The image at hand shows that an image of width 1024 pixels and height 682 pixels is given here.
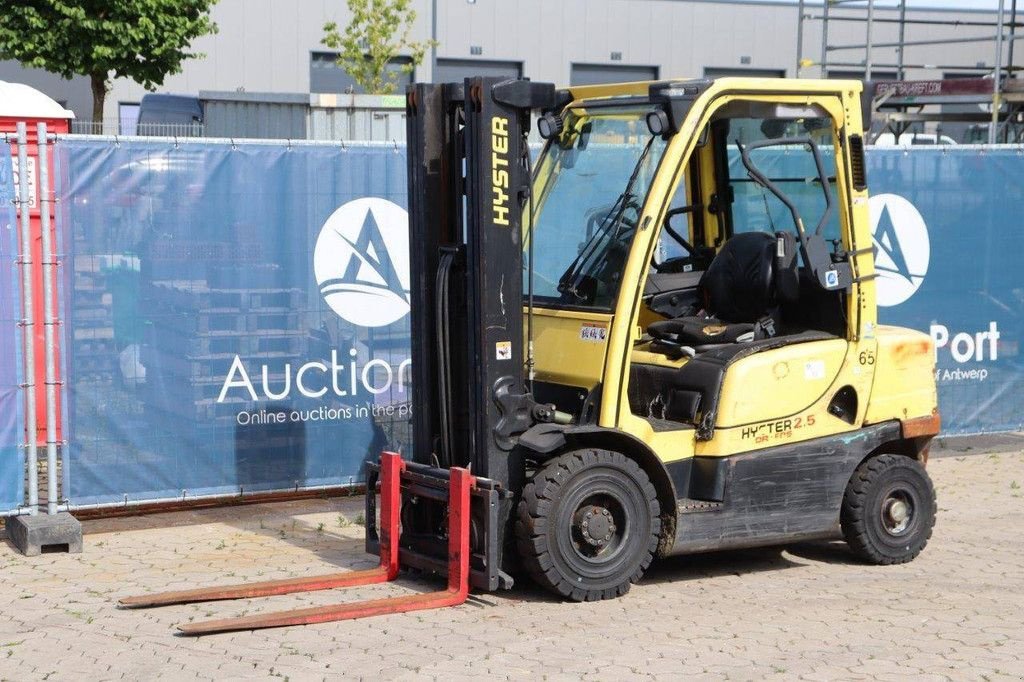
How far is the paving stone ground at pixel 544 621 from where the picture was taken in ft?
19.9

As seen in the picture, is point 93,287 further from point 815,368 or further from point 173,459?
point 815,368

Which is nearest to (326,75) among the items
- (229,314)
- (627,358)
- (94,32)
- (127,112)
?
(127,112)

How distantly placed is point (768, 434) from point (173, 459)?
4.02 m

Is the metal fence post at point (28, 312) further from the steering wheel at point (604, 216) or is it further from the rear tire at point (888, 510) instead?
the rear tire at point (888, 510)

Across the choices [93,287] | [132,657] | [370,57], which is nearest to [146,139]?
[93,287]

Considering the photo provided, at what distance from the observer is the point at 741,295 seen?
793cm

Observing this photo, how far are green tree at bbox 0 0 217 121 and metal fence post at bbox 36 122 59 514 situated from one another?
16.4 m

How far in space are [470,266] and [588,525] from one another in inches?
56.9

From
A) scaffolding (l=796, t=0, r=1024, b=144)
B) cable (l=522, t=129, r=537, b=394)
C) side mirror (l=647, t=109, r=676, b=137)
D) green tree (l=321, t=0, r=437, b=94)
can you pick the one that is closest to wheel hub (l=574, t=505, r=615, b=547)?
cable (l=522, t=129, r=537, b=394)

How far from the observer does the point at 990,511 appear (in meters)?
9.69

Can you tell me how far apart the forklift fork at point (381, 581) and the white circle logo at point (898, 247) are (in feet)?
18.5

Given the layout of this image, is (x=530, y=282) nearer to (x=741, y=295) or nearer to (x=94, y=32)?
(x=741, y=295)

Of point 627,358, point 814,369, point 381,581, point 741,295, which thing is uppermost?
point 741,295

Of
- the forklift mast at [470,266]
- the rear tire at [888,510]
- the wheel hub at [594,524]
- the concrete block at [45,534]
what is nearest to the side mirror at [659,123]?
the forklift mast at [470,266]
